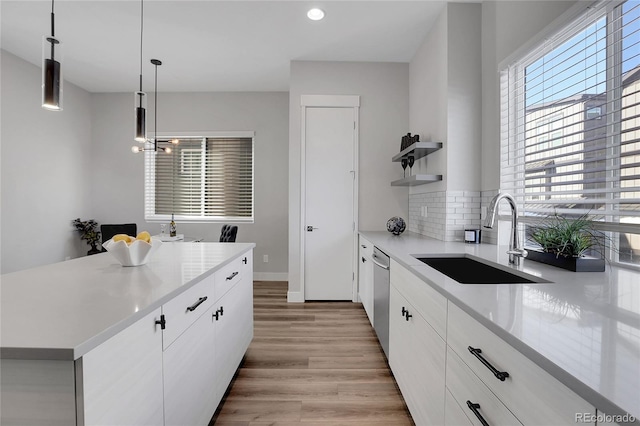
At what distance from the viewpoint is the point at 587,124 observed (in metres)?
1.67

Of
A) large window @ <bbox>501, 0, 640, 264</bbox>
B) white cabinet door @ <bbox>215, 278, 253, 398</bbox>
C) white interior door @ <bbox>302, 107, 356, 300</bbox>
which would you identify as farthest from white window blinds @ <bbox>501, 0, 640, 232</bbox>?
white cabinet door @ <bbox>215, 278, 253, 398</bbox>

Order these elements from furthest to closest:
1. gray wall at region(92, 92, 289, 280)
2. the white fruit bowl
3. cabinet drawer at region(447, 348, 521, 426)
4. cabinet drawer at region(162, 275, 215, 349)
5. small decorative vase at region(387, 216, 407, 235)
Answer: gray wall at region(92, 92, 289, 280), small decorative vase at region(387, 216, 407, 235), the white fruit bowl, cabinet drawer at region(162, 275, 215, 349), cabinet drawer at region(447, 348, 521, 426)

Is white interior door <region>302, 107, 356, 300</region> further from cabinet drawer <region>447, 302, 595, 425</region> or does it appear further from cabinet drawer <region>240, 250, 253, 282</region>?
cabinet drawer <region>447, 302, 595, 425</region>

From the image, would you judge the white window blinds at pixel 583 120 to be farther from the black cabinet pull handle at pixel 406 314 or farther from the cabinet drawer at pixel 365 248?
the cabinet drawer at pixel 365 248

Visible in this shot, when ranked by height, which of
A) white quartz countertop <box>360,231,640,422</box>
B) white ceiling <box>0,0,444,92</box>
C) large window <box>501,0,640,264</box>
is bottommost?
white quartz countertop <box>360,231,640,422</box>

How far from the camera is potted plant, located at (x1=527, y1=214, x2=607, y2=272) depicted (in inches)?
55.7

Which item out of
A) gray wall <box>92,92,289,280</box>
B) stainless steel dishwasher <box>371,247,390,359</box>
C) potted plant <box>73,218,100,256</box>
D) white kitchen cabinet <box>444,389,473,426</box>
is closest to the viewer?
white kitchen cabinet <box>444,389,473,426</box>

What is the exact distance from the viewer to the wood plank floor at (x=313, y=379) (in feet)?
5.94

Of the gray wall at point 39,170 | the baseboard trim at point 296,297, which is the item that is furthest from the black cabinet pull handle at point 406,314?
the gray wall at point 39,170

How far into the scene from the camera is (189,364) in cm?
134

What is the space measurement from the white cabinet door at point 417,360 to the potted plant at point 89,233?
16.2 ft

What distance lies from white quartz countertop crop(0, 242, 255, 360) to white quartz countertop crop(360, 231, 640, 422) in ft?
3.27

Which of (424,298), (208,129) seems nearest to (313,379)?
(424,298)

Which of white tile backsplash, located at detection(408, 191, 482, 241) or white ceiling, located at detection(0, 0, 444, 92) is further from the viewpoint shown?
white ceiling, located at detection(0, 0, 444, 92)
